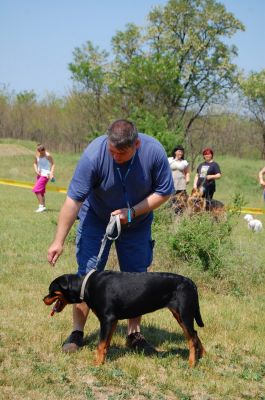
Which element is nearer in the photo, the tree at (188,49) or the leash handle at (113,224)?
the leash handle at (113,224)

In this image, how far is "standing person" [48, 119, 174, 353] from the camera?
3926 mm

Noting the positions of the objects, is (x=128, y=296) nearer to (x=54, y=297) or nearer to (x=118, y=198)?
(x=54, y=297)


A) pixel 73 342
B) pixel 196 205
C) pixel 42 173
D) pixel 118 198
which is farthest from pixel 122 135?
pixel 42 173

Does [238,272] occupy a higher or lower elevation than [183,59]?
lower

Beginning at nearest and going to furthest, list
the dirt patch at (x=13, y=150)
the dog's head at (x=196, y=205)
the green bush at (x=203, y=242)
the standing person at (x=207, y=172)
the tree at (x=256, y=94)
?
the green bush at (x=203, y=242) < the dog's head at (x=196, y=205) < the standing person at (x=207, y=172) < the dirt patch at (x=13, y=150) < the tree at (x=256, y=94)

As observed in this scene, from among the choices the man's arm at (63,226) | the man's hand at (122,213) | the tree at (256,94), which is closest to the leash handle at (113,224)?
the man's hand at (122,213)

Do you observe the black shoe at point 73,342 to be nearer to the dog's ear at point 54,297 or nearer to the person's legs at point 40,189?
the dog's ear at point 54,297

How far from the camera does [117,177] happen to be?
4.02 meters

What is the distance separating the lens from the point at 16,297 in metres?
5.80

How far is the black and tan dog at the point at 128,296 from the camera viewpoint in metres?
4.08

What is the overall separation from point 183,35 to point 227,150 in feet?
30.4

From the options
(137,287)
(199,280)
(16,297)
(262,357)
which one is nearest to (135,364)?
(137,287)

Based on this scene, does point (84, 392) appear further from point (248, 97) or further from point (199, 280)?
point (248, 97)

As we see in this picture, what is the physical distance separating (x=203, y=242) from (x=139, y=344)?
2.53 meters
